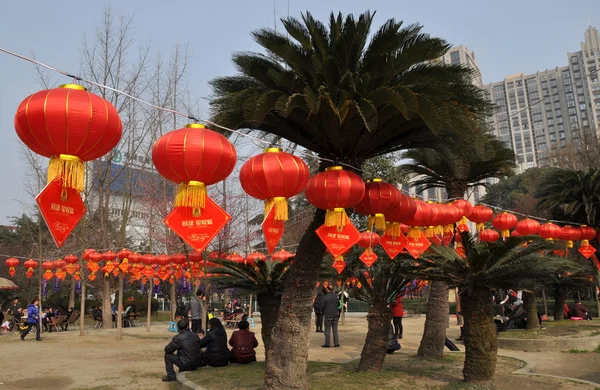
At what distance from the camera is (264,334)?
9969mm

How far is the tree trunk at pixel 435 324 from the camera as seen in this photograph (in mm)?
10617

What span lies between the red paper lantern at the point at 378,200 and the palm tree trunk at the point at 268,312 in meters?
3.56

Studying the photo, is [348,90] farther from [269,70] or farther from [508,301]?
[508,301]

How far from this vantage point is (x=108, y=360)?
12.0 m

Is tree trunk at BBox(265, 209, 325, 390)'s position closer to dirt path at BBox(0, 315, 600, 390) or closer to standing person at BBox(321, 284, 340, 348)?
dirt path at BBox(0, 315, 600, 390)

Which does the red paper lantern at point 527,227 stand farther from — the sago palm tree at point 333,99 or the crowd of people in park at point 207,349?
the crowd of people in park at point 207,349

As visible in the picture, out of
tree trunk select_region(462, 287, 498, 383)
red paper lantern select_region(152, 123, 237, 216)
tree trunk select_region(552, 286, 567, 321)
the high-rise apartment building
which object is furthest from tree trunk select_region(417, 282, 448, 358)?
the high-rise apartment building

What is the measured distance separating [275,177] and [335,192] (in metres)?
1.00

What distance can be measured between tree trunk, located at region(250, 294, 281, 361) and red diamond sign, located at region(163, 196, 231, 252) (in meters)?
4.97

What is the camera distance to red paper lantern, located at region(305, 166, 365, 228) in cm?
661

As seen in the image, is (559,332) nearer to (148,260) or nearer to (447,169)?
(447,169)

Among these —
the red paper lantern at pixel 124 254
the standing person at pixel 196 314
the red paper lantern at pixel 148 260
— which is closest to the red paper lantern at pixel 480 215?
the standing person at pixel 196 314

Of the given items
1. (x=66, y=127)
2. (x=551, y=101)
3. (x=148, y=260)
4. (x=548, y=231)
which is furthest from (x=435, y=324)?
(x=551, y=101)

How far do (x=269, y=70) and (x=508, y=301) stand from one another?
1751 cm
